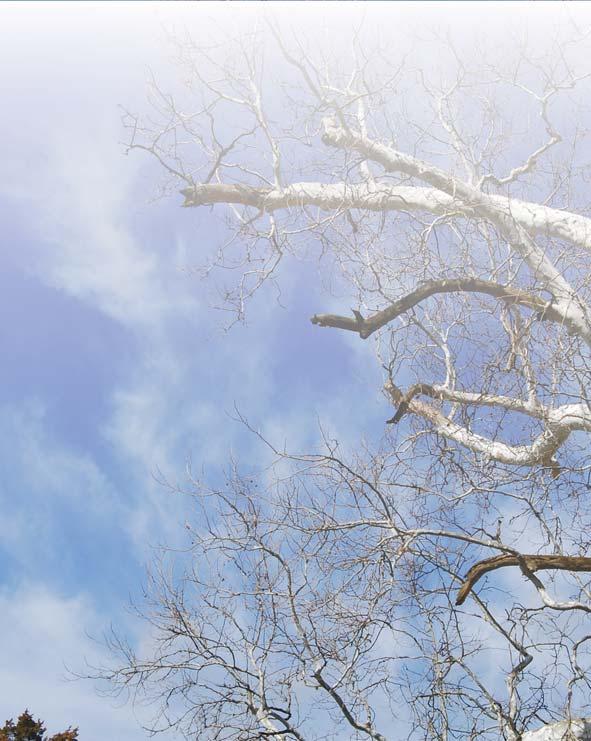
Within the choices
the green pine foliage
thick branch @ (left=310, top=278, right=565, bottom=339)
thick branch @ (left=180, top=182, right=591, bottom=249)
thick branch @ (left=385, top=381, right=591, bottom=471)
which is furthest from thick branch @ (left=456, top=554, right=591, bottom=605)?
the green pine foliage

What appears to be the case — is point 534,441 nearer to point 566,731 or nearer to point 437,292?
point 437,292

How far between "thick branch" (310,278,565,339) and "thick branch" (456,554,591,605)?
6.77ft

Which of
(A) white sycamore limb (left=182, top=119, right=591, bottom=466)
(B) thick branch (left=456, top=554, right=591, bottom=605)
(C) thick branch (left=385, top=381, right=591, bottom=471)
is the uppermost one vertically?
(A) white sycamore limb (left=182, top=119, right=591, bottom=466)


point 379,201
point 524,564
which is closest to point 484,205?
point 379,201

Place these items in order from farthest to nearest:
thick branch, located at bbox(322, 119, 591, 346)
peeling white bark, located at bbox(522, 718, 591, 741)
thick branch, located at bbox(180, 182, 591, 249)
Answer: thick branch, located at bbox(180, 182, 591, 249), thick branch, located at bbox(322, 119, 591, 346), peeling white bark, located at bbox(522, 718, 591, 741)

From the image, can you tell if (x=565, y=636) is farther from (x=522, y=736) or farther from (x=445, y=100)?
(x=445, y=100)

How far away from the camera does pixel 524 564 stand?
5.08 m

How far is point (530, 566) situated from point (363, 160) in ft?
16.6

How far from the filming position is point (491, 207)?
6844mm

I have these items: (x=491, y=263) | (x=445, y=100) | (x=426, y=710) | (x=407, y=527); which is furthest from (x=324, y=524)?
(x=445, y=100)

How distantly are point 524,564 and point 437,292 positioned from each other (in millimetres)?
2482

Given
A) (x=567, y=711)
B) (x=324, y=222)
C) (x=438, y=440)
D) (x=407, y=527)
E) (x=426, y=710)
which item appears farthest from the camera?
(x=324, y=222)

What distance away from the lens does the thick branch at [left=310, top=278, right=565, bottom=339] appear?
5.43 meters

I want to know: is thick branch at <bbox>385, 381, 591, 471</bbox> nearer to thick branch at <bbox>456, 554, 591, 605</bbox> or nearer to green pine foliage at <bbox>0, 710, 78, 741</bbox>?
thick branch at <bbox>456, 554, 591, 605</bbox>
